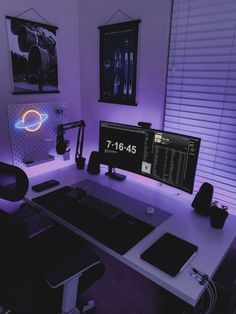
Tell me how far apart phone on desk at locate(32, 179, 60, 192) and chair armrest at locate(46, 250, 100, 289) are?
73cm

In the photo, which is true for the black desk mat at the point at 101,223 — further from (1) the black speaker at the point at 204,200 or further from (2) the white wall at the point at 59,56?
(2) the white wall at the point at 59,56

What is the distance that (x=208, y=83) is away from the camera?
1.75m

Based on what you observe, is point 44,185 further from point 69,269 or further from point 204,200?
point 204,200

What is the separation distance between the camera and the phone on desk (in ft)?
6.08

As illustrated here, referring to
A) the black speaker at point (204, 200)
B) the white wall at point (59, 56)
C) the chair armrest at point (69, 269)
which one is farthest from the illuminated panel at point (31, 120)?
the black speaker at point (204, 200)

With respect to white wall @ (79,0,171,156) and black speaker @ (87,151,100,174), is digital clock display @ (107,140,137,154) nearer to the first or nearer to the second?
black speaker @ (87,151,100,174)

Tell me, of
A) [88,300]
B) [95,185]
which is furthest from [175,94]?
[88,300]

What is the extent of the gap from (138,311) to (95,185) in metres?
0.92

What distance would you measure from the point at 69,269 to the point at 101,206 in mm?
499

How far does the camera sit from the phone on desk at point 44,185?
6.08ft

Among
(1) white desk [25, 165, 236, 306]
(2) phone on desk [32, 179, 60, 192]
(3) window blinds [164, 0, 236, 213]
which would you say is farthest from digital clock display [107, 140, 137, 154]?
(2) phone on desk [32, 179, 60, 192]

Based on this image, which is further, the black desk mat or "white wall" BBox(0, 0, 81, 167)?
"white wall" BBox(0, 0, 81, 167)

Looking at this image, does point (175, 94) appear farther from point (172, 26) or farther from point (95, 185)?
point (95, 185)

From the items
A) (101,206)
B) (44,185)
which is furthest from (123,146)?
(44,185)
